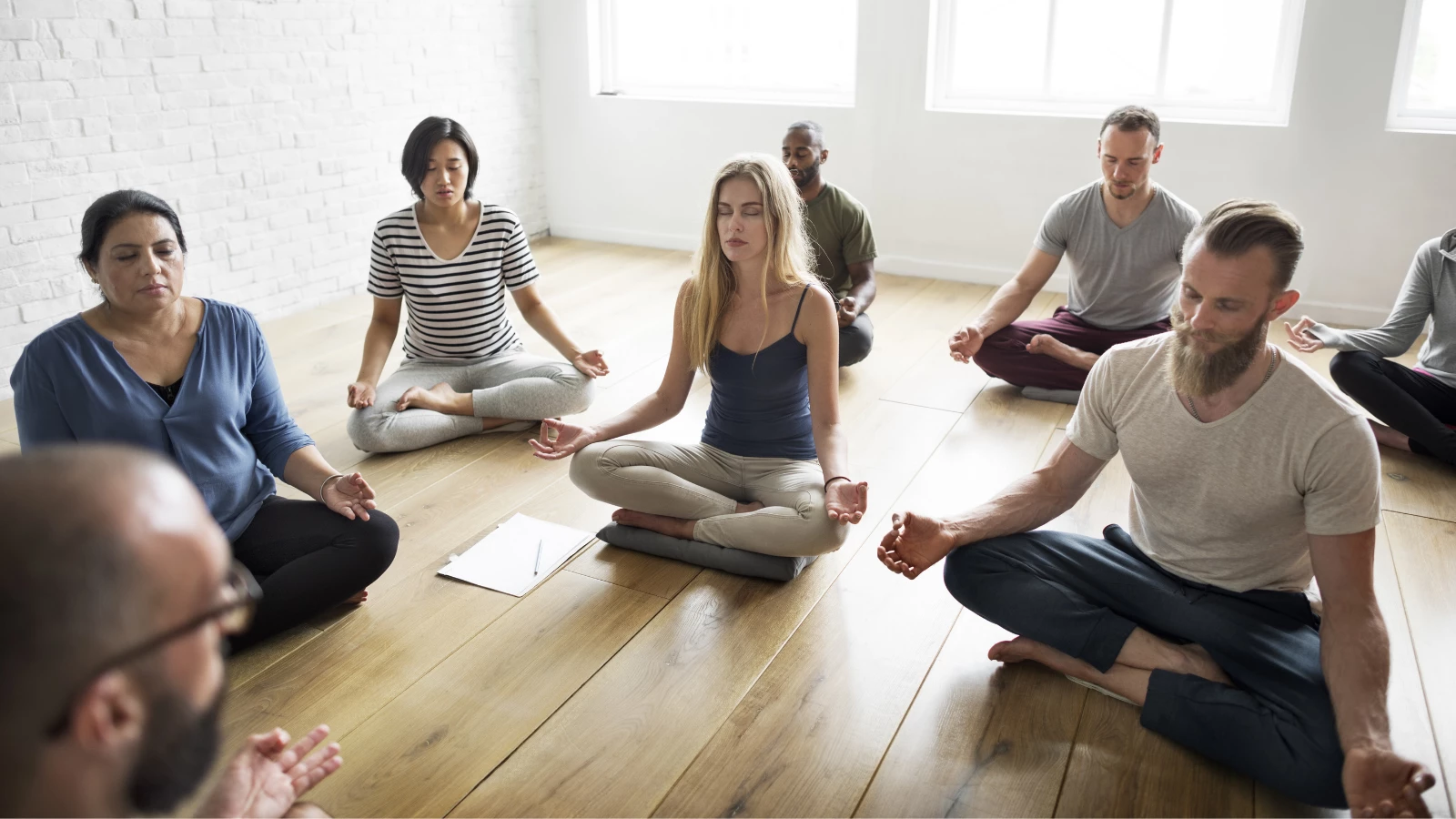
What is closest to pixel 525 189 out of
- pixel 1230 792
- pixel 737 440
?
pixel 737 440

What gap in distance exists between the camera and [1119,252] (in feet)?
12.1

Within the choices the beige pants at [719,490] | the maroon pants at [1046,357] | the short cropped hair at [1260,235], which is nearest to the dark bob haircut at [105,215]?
the beige pants at [719,490]

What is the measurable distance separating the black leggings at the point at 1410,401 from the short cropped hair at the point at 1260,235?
174 cm

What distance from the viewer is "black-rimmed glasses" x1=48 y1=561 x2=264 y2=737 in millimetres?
748

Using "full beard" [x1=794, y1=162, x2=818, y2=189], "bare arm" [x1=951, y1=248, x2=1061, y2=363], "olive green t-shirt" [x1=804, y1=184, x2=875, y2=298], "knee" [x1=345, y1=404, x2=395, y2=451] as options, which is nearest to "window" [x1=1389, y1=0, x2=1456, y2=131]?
"bare arm" [x1=951, y1=248, x2=1061, y2=363]

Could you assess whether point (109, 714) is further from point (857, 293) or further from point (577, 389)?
point (857, 293)

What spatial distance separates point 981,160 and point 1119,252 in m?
1.86

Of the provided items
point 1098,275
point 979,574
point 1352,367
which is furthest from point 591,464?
point 1352,367

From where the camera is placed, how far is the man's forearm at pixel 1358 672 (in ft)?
5.52

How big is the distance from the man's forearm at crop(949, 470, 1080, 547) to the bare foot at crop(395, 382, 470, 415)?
6.25ft

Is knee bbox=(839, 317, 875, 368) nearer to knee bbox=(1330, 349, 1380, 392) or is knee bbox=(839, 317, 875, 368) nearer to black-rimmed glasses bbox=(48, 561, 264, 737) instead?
knee bbox=(1330, 349, 1380, 392)

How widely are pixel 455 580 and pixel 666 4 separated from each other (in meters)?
4.46

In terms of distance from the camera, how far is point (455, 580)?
2623mm

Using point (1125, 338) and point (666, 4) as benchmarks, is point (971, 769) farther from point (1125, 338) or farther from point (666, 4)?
point (666, 4)
